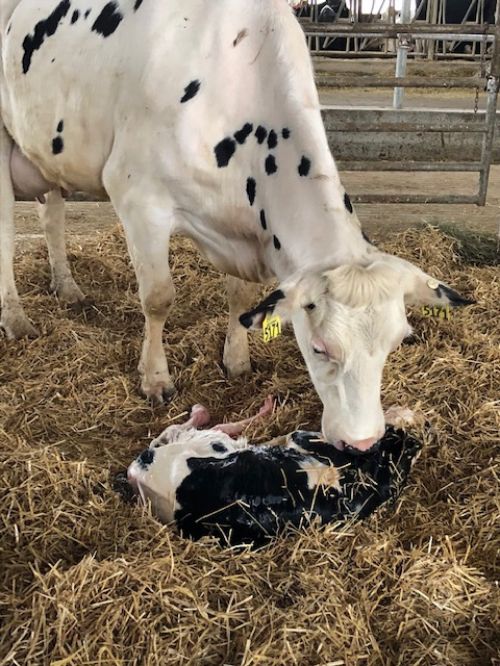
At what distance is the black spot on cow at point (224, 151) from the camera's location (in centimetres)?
360

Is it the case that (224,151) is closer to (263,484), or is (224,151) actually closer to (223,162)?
(223,162)

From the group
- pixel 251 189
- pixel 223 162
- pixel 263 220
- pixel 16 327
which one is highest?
pixel 223 162

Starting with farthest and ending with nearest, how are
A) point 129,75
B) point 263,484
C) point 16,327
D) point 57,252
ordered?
point 57,252 < point 16,327 < point 129,75 < point 263,484

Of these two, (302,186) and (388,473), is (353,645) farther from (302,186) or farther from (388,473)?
(302,186)

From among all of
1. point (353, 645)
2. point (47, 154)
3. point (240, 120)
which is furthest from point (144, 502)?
point (47, 154)

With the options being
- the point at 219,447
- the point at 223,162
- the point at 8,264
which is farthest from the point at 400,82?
the point at 219,447

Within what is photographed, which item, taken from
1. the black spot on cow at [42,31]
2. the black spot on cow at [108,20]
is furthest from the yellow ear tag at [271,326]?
the black spot on cow at [42,31]

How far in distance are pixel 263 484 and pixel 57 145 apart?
252cm

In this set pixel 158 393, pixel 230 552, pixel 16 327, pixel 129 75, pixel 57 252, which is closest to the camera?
pixel 230 552

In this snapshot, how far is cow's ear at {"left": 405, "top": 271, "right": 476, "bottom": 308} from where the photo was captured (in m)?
3.00

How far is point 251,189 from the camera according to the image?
358cm

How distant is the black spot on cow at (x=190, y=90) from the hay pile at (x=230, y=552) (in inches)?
58.2

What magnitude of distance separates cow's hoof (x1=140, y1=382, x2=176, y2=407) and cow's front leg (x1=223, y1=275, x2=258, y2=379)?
1.20ft

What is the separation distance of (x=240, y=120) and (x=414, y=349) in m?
1.63
